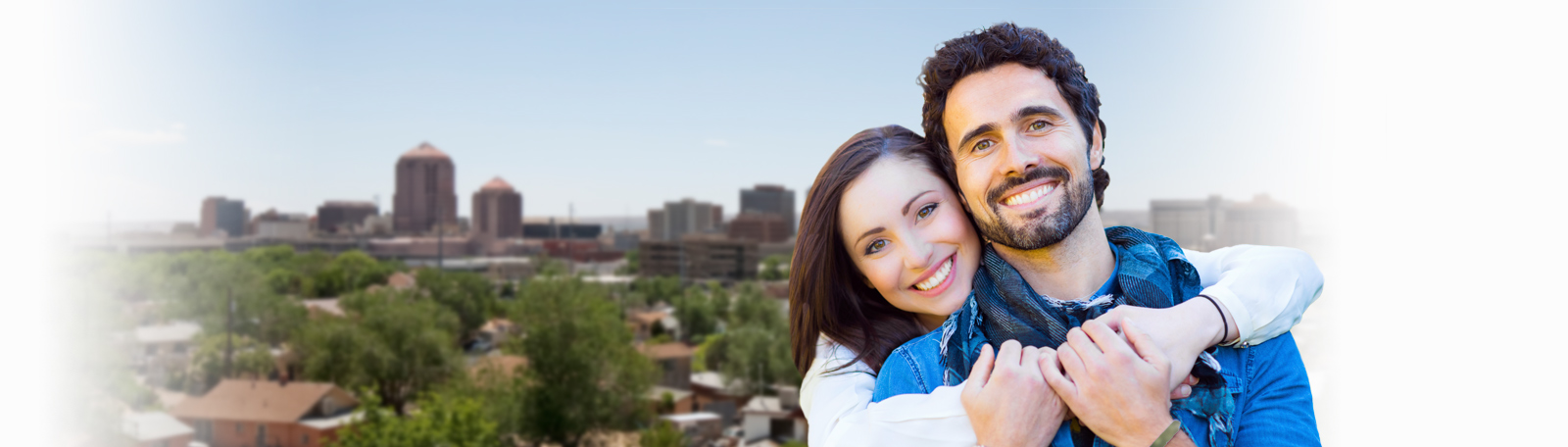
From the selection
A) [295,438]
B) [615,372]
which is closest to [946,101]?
[615,372]

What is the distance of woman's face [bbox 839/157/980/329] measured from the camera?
1.69 m

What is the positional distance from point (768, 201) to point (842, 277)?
28407 millimetres

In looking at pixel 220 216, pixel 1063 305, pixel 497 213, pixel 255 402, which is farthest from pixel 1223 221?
pixel 497 213

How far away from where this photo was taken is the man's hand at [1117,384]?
1245 mm

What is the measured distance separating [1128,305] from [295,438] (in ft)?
74.8

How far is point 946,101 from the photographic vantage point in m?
1.56

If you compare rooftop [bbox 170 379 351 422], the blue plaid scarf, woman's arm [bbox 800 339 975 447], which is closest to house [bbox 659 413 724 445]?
rooftop [bbox 170 379 351 422]

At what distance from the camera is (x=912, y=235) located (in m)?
1.69

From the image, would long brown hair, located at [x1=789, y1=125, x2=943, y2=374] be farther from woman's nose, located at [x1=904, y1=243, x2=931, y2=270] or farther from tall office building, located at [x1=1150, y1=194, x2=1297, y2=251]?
tall office building, located at [x1=1150, y1=194, x2=1297, y2=251]

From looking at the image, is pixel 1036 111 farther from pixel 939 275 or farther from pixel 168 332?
pixel 168 332

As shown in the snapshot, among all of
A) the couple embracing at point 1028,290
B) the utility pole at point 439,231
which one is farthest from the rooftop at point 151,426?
the couple embracing at point 1028,290

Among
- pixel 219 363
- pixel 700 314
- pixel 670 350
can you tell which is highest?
pixel 700 314

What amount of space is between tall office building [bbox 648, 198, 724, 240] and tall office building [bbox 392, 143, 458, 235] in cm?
982

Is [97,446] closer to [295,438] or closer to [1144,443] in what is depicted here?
[295,438]
